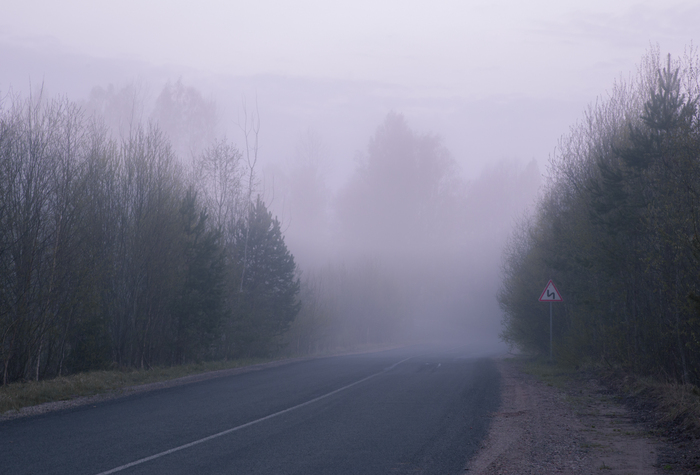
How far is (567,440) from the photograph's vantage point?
28.5ft

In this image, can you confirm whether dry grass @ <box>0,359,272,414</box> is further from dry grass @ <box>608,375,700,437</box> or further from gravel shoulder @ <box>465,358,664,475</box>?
dry grass @ <box>608,375,700,437</box>

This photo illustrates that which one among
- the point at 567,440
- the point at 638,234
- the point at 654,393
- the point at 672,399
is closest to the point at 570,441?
the point at 567,440

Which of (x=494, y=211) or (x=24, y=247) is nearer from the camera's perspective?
(x=24, y=247)

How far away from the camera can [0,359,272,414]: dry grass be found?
12.1 meters

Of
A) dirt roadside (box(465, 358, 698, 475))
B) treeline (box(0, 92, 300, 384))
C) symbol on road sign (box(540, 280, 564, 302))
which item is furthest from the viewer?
symbol on road sign (box(540, 280, 564, 302))

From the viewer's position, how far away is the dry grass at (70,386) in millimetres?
12109

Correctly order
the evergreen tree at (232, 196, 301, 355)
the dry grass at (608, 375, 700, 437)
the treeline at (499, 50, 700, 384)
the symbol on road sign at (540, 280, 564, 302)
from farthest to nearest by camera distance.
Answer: the evergreen tree at (232, 196, 301, 355) → the symbol on road sign at (540, 280, 564, 302) → the treeline at (499, 50, 700, 384) → the dry grass at (608, 375, 700, 437)

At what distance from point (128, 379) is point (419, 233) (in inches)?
1866

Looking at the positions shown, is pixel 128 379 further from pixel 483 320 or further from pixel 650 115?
pixel 483 320

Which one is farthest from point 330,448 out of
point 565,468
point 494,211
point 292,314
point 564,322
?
point 494,211

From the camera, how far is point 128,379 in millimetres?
16984

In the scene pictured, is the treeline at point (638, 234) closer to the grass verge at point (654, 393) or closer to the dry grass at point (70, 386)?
the grass verge at point (654, 393)

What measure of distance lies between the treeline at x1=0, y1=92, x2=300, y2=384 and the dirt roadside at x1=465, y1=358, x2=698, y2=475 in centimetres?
1286

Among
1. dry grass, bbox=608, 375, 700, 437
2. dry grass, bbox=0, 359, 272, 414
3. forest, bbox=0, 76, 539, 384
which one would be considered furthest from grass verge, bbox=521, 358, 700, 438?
forest, bbox=0, 76, 539, 384
